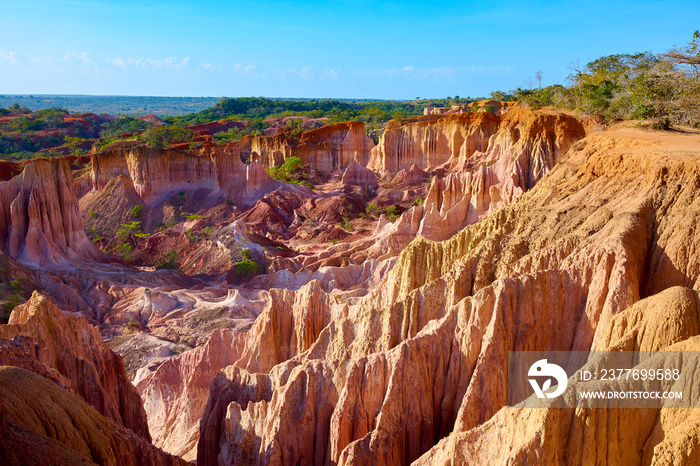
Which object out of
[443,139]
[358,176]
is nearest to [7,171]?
[358,176]

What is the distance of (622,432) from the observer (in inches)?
366

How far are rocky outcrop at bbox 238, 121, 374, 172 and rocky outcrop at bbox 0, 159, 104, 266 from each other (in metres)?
29.4

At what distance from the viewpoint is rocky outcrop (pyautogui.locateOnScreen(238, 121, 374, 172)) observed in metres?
65.6

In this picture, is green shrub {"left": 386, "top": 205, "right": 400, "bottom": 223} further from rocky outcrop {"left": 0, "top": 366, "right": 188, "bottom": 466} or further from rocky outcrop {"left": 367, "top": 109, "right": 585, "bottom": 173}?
rocky outcrop {"left": 0, "top": 366, "right": 188, "bottom": 466}

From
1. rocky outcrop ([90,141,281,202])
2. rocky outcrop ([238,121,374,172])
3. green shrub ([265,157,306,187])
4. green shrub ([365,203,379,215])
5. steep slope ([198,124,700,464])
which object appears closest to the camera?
steep slope ([198,124,700,464])

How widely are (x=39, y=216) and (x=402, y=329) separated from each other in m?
28.1

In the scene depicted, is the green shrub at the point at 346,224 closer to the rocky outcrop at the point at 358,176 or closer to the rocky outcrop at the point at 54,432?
the rocky outcrop at the point at 358,176

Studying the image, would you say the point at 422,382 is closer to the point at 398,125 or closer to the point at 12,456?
the point at 12,456

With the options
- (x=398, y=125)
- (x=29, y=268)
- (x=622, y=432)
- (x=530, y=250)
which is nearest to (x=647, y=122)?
(x=530, y=250)

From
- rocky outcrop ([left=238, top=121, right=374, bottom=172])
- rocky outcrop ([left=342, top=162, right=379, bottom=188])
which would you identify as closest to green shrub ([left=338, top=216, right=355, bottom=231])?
rocky outcrop ([left=342, top=162, right=379, bottom=188])

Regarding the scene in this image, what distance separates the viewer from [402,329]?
1606cm

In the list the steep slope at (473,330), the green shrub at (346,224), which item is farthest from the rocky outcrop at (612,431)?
the green shrub at (346,224)

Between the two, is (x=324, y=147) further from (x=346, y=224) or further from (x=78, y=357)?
(x=78, y=357)

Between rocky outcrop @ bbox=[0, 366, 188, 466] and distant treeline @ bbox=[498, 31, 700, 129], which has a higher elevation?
distant treeline @ bbox=[498, 31, 700, 129]
